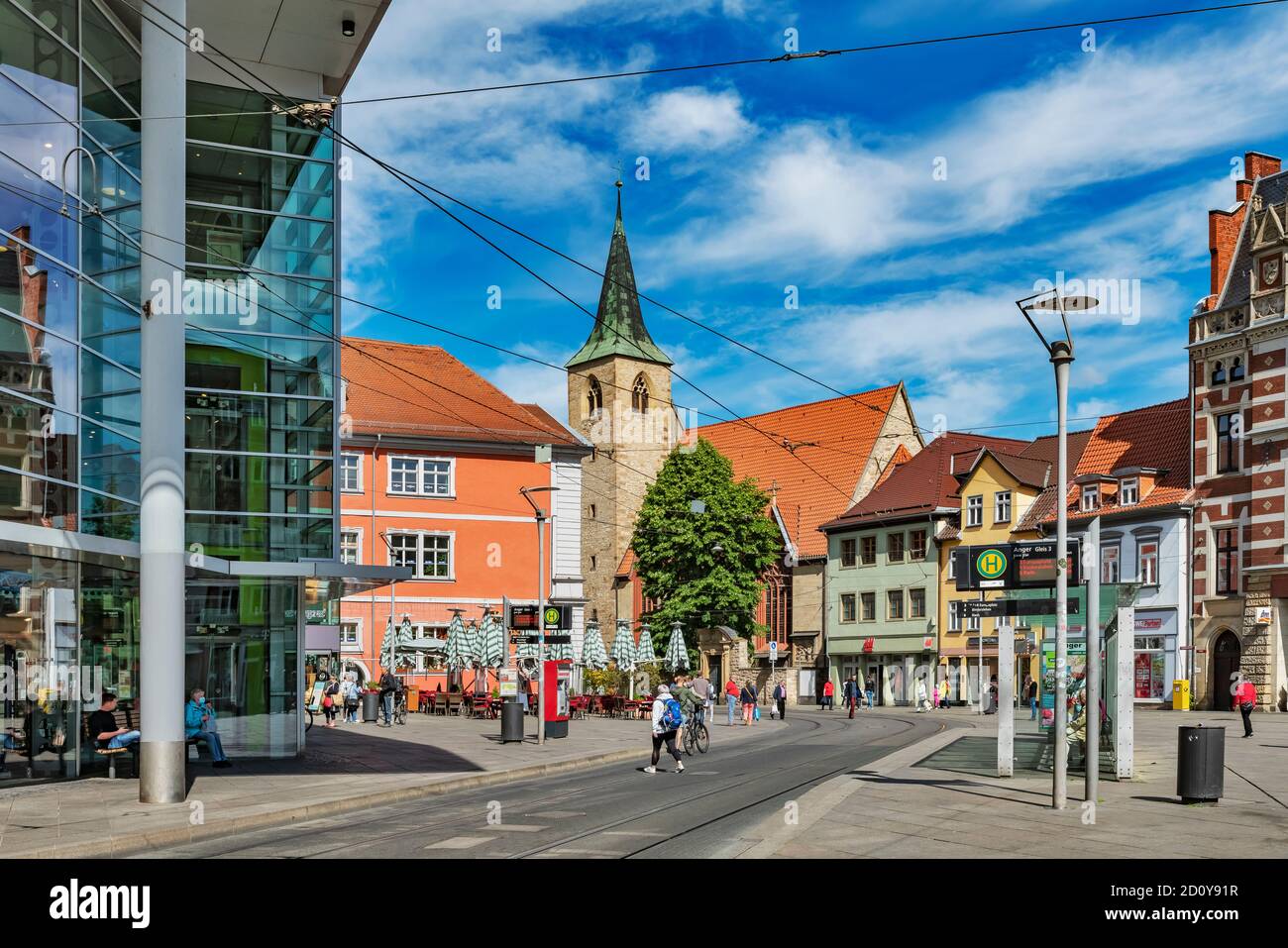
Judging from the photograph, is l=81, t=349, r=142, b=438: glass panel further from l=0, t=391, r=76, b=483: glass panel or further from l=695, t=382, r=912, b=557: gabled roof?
l=695, t=382, r=912, b=557: gabled roof

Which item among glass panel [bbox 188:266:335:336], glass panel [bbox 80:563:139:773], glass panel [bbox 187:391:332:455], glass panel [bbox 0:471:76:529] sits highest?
glass panel [bbox 188:266:335:336]

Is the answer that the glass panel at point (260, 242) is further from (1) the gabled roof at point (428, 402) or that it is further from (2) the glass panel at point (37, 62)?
(1) the gabled roof at point (428, 402)

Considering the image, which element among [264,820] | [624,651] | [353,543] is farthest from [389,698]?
[264,820]

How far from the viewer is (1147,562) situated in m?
58.2

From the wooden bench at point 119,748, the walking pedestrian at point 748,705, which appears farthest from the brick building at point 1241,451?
the wooden bench at point 119,748

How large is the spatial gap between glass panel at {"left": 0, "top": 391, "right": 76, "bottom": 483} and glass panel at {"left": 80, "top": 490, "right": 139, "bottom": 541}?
0.60 m

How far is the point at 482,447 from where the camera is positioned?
63.1 meters

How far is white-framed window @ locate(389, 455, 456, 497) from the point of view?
6203cm

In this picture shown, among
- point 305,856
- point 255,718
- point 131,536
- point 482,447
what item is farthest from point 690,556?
point 305,856

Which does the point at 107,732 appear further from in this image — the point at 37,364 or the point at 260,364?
the point at 260,364

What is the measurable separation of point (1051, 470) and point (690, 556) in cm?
1729

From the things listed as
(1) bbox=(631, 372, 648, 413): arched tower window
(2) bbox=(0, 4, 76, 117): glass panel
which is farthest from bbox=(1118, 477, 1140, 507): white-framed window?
(2) bbox=(0, 4, 76, 117): glass panel

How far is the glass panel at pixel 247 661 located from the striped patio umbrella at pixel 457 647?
65.0 ft

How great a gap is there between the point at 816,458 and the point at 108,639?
66.1 metres
